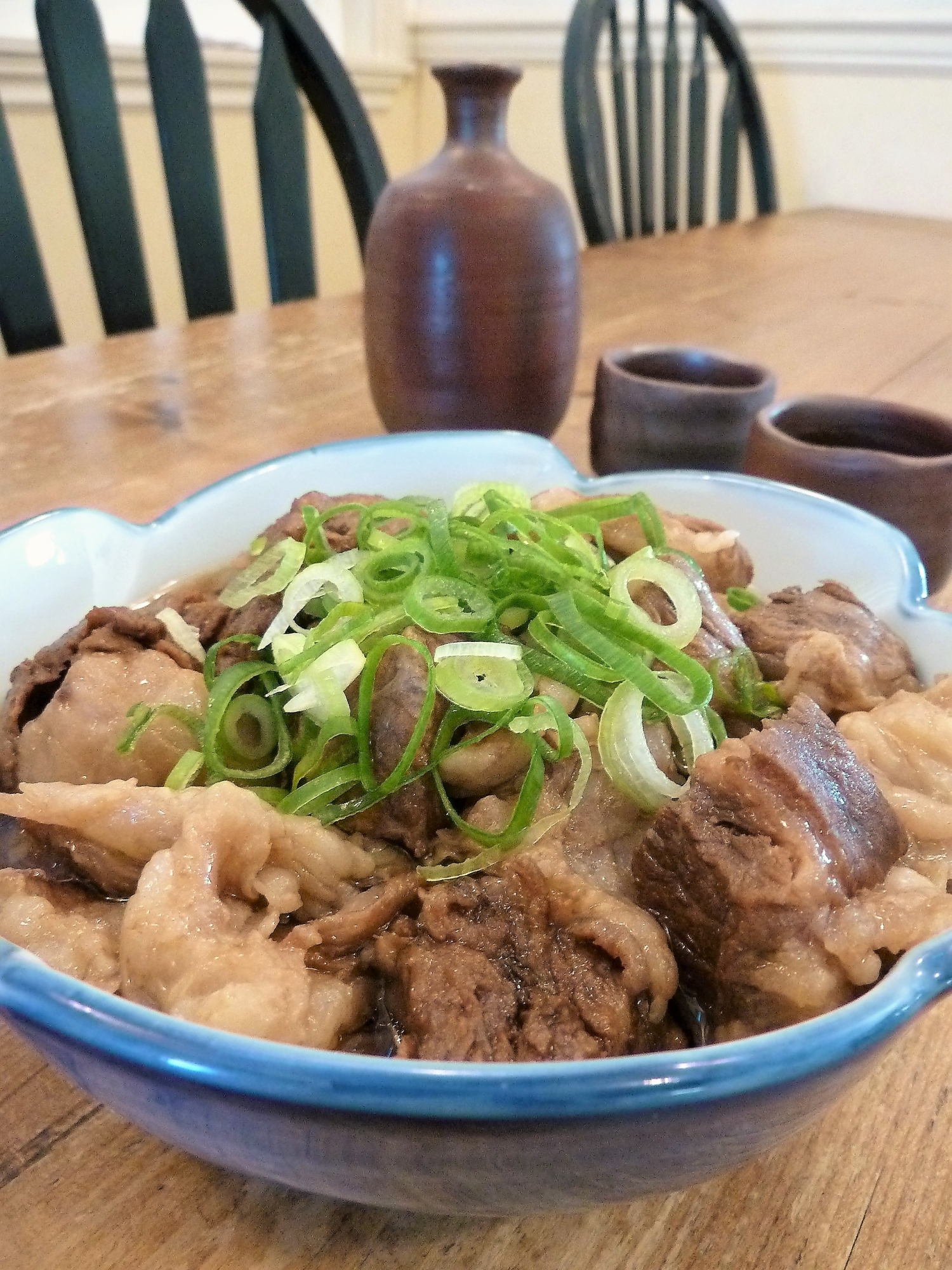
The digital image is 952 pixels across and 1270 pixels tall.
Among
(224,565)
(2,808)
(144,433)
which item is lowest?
(144,433)

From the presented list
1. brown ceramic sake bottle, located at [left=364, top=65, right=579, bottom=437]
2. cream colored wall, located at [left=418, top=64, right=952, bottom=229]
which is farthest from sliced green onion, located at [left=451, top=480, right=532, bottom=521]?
cream colored wall, located at [left=418, top=64, right=952, bottom=229]

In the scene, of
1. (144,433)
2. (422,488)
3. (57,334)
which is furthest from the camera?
(57,334)

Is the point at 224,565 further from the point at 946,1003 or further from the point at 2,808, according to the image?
the point at 946,1003

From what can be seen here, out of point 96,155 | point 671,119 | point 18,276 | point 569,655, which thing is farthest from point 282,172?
point 569,655

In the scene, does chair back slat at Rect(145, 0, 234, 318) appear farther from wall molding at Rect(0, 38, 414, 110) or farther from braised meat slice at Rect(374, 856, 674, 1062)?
braised meat slice at Rect(374, 856, 674, 1062)

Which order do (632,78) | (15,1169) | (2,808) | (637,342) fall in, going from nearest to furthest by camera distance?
1. (15,1169)
2. (2,808)
3. (637,342)
4. (632,78)

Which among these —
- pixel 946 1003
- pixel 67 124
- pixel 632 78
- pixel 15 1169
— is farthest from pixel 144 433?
pixel 632 78

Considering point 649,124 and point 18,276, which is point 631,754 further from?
point 649,124
